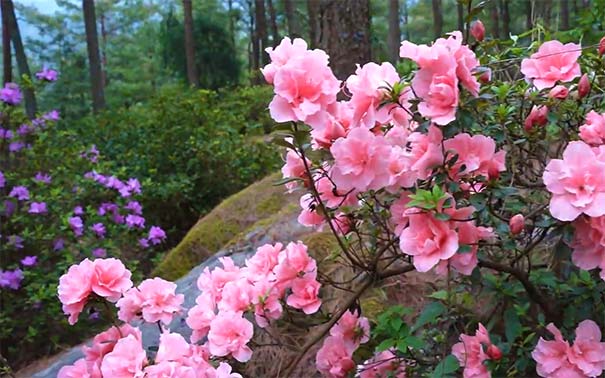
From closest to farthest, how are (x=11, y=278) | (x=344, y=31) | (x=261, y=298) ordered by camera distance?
(x=261, y=298), (x=11, y=278), (x=344, y=31)

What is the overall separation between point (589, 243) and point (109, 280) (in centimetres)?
79

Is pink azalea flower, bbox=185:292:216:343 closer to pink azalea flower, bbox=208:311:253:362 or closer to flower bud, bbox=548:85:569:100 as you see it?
pink azalea flower, bbox=208:311:253:362

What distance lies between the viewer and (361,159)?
110cm

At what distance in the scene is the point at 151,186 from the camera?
4559 millimetres

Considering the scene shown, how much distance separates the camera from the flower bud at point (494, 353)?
1187mm

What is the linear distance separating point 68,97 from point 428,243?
52.1ft

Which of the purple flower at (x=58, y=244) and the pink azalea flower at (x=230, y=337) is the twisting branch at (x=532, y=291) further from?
the purple flower at (x=58, y=244)

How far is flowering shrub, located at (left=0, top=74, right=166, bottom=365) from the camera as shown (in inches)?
115

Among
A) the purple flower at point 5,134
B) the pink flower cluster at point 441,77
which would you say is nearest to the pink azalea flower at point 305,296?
the pink flower cluster at point 441,77

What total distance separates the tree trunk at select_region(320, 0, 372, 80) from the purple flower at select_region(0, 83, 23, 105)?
169 centimetres

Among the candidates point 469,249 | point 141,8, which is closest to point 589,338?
point 469,249

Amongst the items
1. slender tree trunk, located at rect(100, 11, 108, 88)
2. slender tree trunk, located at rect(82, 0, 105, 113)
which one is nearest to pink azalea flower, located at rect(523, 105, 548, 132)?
slender tree trunk, located at rect(82, 0, 105, 113)

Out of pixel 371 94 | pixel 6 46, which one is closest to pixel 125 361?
pixel 371 94

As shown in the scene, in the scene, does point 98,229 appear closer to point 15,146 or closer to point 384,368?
point 15,146
